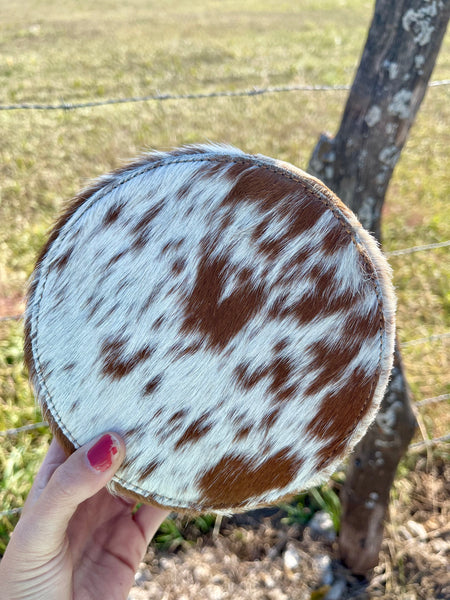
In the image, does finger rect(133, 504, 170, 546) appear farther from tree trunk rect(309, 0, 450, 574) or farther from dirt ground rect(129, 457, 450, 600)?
tree trunk rect(309, 0, 450, 574)

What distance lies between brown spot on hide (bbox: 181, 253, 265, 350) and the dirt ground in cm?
119

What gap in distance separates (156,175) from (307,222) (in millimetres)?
279

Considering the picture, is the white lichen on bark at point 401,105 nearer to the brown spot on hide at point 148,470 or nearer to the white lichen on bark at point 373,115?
the white lichen on bark at point 373,115

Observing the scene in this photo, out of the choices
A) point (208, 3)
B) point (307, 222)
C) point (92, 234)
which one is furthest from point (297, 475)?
point (208, 3)

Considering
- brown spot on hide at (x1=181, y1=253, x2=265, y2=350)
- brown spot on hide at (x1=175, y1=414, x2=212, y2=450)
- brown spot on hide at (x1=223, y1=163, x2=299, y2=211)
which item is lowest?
brown spot on hide at (x1=175, y1=414, x2=212, y2=450)

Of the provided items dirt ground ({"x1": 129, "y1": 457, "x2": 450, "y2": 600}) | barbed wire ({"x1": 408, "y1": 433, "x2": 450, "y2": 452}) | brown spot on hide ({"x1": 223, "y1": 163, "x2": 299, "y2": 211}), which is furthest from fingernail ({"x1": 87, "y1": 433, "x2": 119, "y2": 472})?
barbed wire ({"x1": 408, "y1": 433, "x2": 450, "y2": 452})

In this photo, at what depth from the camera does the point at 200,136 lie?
477 centimetres

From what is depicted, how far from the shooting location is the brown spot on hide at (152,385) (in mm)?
867

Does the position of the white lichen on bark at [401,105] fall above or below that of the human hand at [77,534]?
above

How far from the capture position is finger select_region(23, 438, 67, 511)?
1.03m

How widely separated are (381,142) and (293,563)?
1396mm

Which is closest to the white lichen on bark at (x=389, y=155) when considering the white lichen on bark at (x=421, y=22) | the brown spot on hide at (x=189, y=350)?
the white lichen on bark at (x=421, y=22)

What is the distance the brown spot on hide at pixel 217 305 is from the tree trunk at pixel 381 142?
2.29 feet

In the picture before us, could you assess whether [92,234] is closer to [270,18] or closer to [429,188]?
[429,188]
